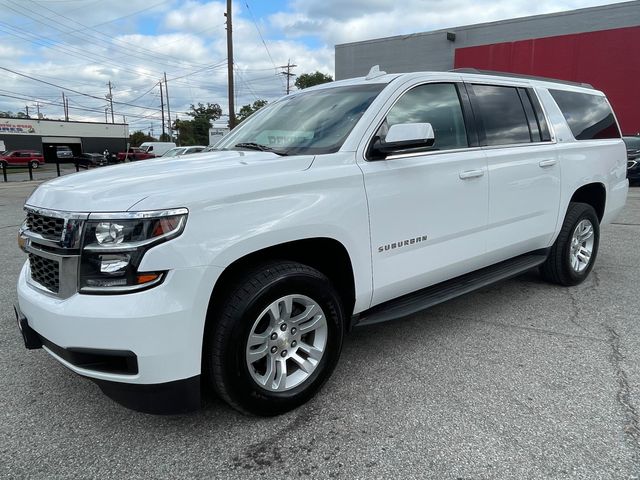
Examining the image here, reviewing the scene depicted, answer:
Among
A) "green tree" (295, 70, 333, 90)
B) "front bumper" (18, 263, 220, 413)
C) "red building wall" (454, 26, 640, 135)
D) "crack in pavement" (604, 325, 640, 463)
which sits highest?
"green tree" (295, 70, 333, 90)

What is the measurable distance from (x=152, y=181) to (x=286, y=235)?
0.71m

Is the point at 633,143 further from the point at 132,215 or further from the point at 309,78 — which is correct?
the point at 309,78

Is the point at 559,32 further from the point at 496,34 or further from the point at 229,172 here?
the point at 229,172

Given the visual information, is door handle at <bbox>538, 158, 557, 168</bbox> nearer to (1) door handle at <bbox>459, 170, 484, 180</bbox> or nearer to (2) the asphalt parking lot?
(1) door handle at <bbox>459, 170, 484, 180</bbox>

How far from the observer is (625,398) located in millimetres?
2766

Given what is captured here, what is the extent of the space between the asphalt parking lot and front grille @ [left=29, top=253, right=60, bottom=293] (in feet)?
2.65

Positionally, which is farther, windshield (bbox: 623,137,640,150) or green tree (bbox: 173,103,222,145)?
green tree (bbox: 173,103,222,145)

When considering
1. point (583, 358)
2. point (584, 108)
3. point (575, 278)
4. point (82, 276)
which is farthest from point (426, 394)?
point (584, 108)

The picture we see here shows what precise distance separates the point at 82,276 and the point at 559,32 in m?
25.5

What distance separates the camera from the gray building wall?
21.2m

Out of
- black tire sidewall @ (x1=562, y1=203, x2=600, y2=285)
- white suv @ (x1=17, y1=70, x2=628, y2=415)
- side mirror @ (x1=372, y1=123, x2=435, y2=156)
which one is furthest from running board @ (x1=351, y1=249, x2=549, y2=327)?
side mirror @ (x1=372, y1=123, x2=435, y2=156)

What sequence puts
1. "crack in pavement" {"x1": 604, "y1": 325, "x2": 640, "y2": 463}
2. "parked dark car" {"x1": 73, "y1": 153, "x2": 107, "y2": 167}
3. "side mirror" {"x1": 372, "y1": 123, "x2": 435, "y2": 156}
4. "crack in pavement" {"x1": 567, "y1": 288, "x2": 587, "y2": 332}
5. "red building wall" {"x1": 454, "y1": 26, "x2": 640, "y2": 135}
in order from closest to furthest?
1. "crack in pavement" {"x1": 604, "y1": 325, "x2": 640, "y2": 463}
2. "side mirror" {"x1": 372, "y1": 123, "x2": 435, "y2": 156}
3. "crack in pavement" {"x1": 567, "y1": 288, "x2": 587, "y2": 332}
4. "red building wall" {"x1": 454, "y1": 26, "x2": 640, "y2": 135}
5. "parked dark car" {"x1": 73, "y1": 153, "x2": 107, "y2": 167}

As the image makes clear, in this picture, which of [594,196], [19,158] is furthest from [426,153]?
[19,158]

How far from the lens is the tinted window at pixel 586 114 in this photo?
15.0 feet
